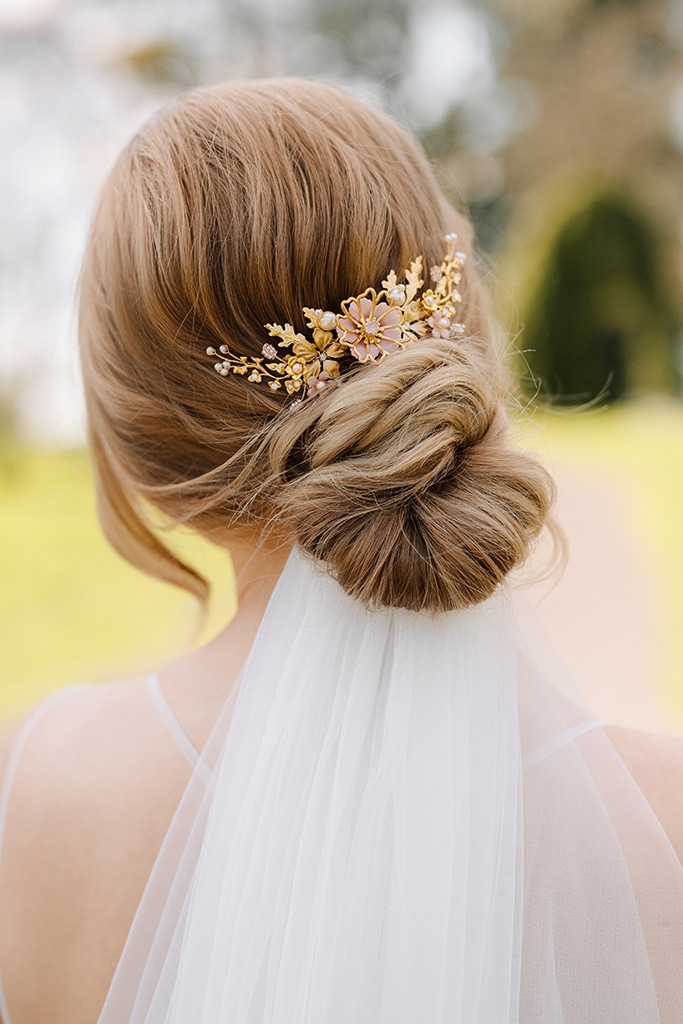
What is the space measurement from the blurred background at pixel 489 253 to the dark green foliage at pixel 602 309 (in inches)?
0.9

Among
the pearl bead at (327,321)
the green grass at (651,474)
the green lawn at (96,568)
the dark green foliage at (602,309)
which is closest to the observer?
the pearl bead at (327,321)

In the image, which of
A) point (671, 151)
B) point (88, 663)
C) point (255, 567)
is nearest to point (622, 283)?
point (671, 151)

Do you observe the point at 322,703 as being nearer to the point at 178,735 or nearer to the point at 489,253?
the point at 178,735

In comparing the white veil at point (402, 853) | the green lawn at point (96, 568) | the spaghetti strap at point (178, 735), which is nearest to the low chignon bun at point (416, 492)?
the white veil at point (402, 853)

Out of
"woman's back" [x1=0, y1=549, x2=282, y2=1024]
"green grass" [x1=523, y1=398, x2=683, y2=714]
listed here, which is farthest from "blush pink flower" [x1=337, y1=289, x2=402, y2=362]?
"green grass" [x1=523, y1=398, x2=683, y2=714]

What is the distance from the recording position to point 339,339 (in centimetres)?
123

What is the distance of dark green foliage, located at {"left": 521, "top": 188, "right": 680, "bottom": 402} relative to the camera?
884cm

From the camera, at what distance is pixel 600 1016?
3.62 ft

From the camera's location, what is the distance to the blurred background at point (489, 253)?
4.89 metres

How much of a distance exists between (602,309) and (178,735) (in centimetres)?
857

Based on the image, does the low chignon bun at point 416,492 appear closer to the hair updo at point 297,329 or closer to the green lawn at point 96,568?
the hair updo at point 297,329

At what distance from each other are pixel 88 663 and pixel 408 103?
418 inches

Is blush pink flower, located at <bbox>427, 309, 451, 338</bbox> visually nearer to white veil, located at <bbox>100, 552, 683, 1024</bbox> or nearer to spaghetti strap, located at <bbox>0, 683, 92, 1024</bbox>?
white veil, located at <bbox>100, 552, 683, 1024</bbox>

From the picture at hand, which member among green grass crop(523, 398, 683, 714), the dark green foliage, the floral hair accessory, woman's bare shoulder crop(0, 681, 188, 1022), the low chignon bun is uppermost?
the dark green foliage
